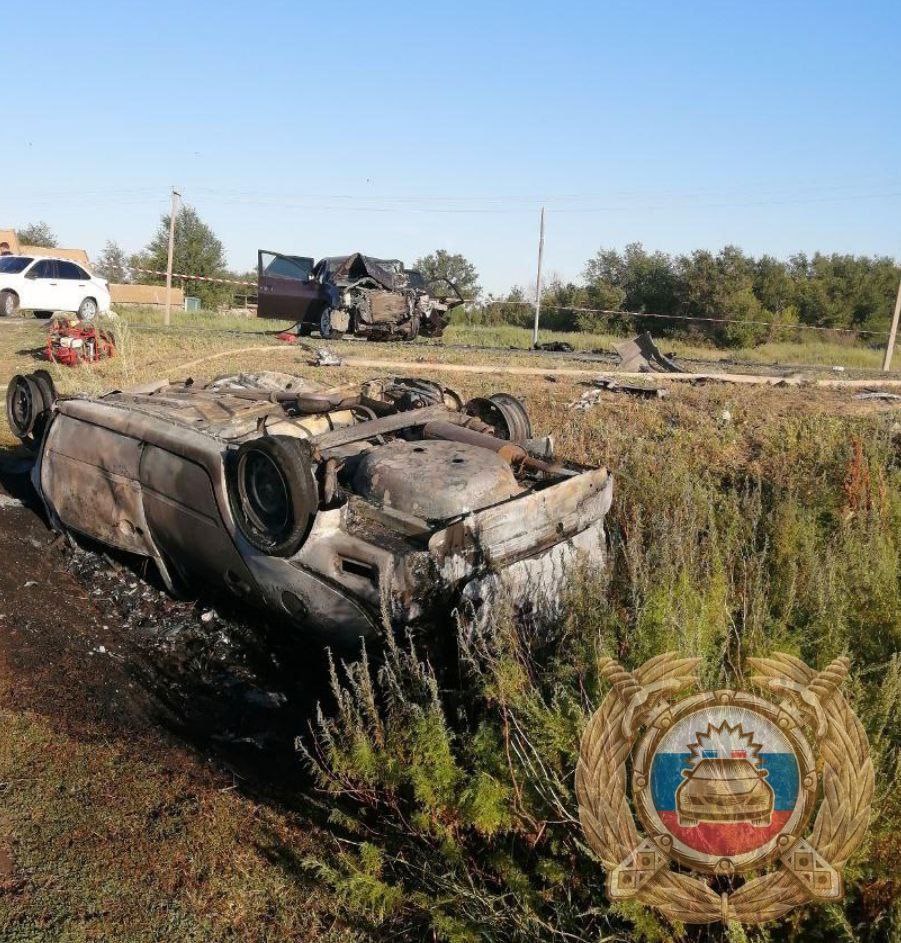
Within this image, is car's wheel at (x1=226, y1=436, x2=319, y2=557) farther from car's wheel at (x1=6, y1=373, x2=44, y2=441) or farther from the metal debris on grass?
the metal debris on grass

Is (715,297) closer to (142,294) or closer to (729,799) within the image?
(142,294)

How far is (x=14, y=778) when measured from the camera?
2.88 meters

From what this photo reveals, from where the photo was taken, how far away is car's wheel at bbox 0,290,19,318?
17.5 meters

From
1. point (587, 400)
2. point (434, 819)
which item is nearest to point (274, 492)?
point (434, 819)

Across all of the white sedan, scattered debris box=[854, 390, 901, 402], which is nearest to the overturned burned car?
scattered debris box=[854, 390, 901, 402]

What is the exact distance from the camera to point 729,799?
7.01 ft

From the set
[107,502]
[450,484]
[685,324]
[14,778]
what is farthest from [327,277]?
[685,324]

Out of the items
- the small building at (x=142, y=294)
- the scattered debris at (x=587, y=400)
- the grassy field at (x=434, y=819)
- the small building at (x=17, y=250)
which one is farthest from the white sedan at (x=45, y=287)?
the grassy field at (x=434, y=819)

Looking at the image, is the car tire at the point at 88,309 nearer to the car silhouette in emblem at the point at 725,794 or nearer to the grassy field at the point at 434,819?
the grassy field at the point at 434,819

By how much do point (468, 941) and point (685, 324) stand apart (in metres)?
30.2

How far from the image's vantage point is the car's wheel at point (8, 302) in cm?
1748

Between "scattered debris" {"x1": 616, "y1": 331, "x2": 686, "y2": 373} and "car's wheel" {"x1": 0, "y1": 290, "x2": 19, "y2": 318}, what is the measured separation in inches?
530

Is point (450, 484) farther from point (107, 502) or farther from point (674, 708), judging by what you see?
point (107, 502)

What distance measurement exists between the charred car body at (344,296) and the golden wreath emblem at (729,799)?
14.3 metres
